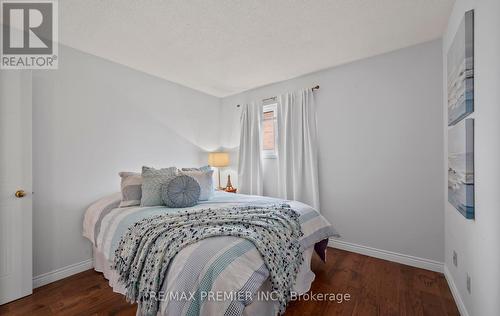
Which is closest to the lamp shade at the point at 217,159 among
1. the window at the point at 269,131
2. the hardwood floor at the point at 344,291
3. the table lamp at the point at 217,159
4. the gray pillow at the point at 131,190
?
the table lamp at the point at 217,159

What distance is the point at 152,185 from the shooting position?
91.7 inches

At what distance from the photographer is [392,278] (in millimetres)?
2180

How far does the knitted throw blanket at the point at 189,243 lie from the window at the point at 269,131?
6.23 feet

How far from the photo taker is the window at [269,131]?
143 inches

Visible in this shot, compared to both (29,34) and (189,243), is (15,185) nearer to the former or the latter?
(29,34)

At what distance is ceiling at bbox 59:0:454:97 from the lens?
5.94ft

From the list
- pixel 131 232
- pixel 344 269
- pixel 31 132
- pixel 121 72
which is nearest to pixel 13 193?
pixel 31 132

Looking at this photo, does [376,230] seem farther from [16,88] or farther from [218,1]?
[16,88]

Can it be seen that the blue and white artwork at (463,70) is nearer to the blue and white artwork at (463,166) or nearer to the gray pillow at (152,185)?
the blue and white artwork at (463,166)

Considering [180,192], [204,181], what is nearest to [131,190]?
[180,192]

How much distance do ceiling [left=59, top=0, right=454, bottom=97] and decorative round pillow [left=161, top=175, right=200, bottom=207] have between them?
149 cm

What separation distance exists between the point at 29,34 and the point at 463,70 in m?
3.72

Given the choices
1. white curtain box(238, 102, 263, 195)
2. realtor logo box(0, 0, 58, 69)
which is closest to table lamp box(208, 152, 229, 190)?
white curtain box(238, 102, 263, 195)

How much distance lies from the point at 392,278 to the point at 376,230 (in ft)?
1.95
